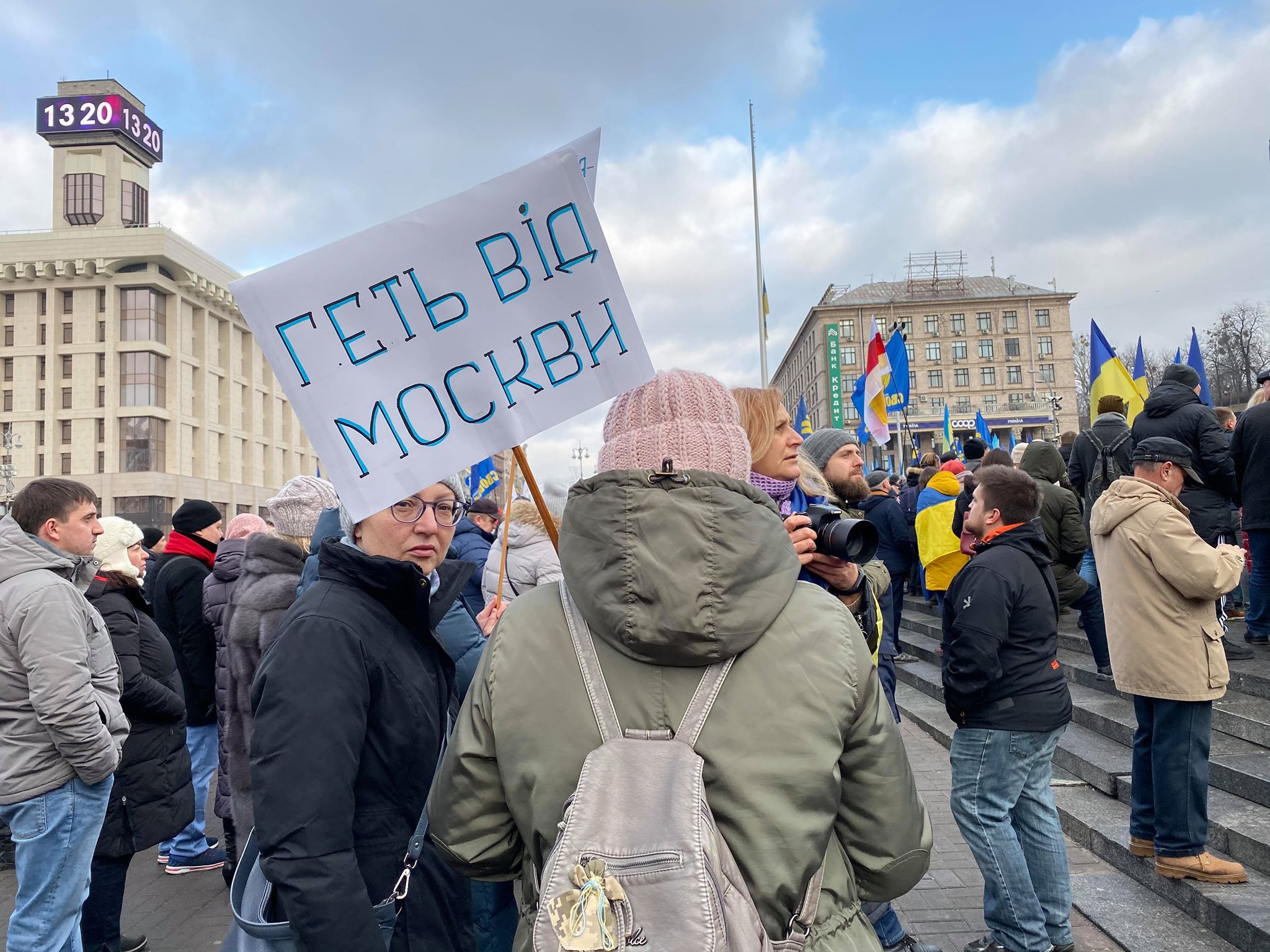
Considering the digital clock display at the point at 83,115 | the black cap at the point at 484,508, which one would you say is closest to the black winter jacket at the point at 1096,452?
the black cap at the point at 484,508

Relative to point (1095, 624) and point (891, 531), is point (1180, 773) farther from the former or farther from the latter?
point (891, 531)

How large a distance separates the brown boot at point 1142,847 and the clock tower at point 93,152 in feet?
267

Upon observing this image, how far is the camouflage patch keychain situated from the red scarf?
5196mm

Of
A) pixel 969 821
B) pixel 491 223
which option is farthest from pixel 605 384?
pixel 969 821

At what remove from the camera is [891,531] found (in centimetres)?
835

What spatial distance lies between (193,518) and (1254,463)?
25.2 ft

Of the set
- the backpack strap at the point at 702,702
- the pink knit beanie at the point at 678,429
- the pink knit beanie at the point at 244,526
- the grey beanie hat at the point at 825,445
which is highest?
the grey beanie hat at the point at 825,445

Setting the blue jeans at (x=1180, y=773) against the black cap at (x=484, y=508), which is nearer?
the blue jeans at (x=1180, y=773)

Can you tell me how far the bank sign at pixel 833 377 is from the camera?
2382 inches

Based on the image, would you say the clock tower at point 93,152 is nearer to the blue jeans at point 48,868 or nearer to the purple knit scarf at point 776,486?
the blue jeans at point 48,868

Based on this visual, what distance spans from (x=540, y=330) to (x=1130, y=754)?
5.33m

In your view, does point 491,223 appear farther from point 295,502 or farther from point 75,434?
point 75,434

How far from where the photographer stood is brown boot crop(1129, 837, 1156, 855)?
4449 millimetres

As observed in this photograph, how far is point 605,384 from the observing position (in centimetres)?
241
